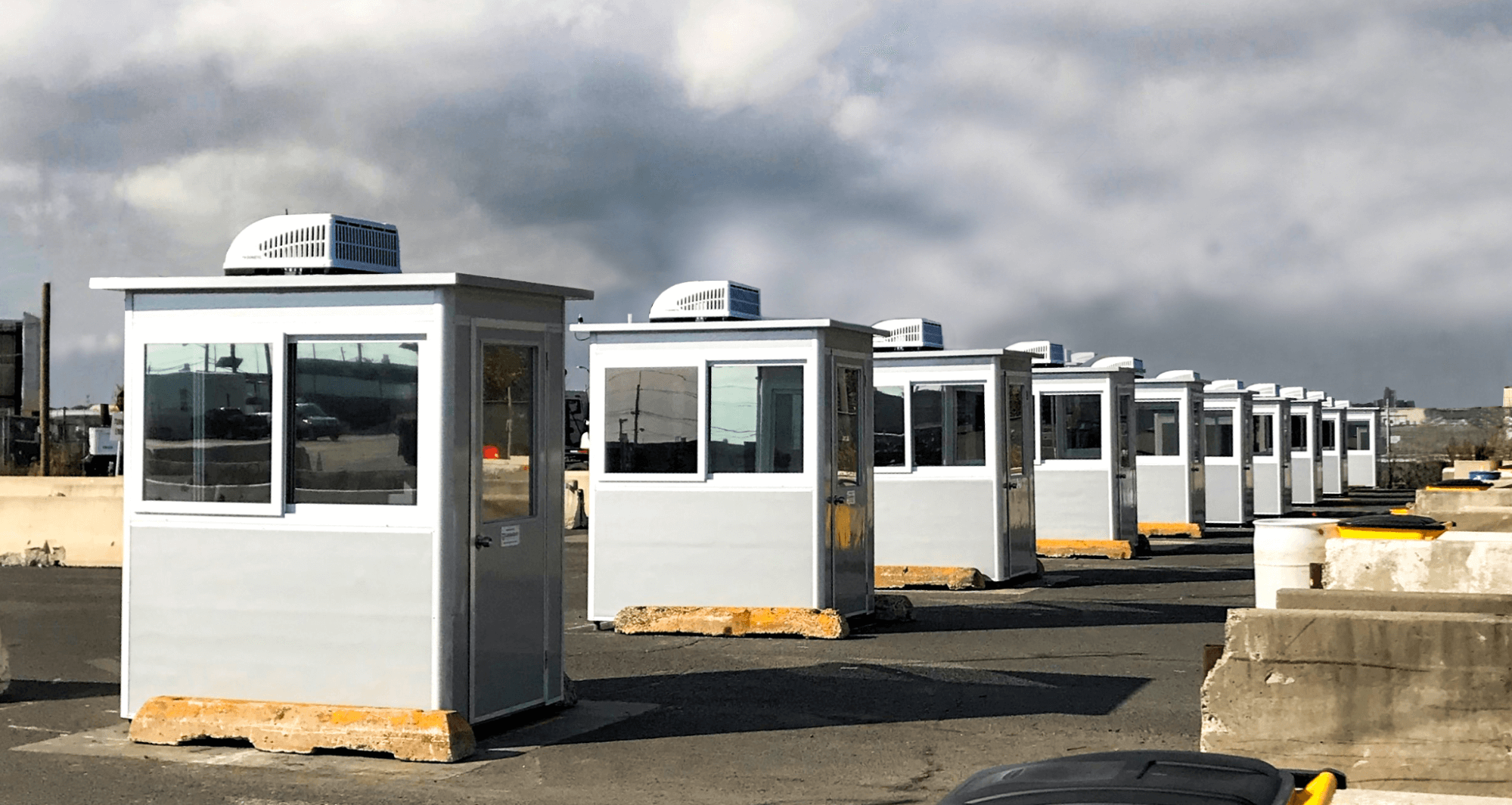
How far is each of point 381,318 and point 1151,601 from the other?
1019cm

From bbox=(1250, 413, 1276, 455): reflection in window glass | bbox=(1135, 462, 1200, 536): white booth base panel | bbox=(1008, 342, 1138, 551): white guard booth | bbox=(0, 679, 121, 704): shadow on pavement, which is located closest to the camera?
bbox=(0, 679, 121, 704): shadow on pavement

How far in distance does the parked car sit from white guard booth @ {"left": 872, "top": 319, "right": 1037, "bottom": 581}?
989 cm

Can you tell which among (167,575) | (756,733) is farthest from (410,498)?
(756,733)

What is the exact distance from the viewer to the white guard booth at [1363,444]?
4644cm

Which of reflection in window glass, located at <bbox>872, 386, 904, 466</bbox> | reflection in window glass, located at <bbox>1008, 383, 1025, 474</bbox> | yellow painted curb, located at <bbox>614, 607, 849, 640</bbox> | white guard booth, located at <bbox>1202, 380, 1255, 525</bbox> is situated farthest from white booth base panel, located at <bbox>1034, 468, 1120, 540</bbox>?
yellow painted curb, located at <bbox>614, 607, 849, 640</bbox>

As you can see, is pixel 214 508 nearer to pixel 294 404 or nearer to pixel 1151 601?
pixel 294 404

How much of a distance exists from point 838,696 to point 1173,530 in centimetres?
Result: 1749

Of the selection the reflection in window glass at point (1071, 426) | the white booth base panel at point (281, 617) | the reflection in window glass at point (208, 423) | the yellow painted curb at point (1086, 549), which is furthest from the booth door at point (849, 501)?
the reflection in window glass at point (1071, 426)

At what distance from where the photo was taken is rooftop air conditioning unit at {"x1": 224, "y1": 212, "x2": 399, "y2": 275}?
8.91 m

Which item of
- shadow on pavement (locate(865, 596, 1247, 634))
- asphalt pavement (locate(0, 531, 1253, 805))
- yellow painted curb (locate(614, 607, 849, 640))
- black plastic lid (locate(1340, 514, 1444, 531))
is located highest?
black plastic lid (locate(1340, 514, 1444, 531))

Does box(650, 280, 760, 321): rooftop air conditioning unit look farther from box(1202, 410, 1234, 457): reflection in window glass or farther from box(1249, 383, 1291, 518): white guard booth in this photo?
box(1249, 383, 1291, 518): white guard booth

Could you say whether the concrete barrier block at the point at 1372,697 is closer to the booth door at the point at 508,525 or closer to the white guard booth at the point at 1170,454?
the booth door at the point at 508,525

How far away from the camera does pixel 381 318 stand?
8.60 metres

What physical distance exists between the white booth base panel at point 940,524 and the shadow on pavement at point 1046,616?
Result: 154cm
